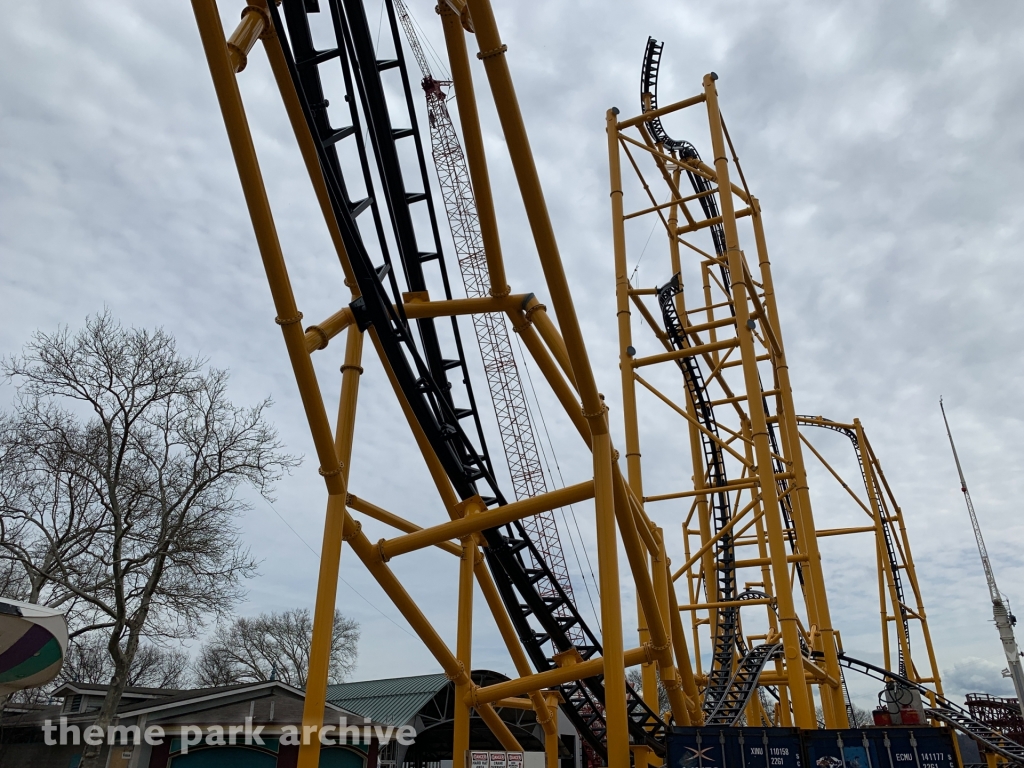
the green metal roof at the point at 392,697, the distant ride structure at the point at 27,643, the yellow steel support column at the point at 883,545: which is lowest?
the distant ride structure at the point at 27,643

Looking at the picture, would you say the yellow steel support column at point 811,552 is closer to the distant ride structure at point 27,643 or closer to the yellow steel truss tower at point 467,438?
the yellow steel truss tower at point 467,438

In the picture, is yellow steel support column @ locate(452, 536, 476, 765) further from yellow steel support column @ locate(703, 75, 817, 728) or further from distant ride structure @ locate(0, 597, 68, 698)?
yellow steel support column @ locate(703, 75, 817, 728)

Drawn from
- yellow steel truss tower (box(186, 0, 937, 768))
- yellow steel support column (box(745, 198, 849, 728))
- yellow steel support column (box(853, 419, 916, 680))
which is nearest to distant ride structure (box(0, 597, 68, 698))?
yellow steel truss tower (box(186, 0, 937, 768))

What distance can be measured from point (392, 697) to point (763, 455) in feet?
60.5

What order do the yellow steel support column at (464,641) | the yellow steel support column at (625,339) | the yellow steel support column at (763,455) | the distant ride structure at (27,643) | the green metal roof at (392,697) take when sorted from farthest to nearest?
the green metal roof at (392,697), the yellow steel support column at (625,339), the yellow steel support column at (763,455), the yellow steel support column at (464,641), the distant ride structure at (27,643)

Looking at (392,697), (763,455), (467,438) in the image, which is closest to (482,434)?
(467,438)

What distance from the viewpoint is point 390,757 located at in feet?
84.4

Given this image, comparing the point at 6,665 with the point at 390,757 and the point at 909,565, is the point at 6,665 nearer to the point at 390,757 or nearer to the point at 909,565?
the point at 390,757

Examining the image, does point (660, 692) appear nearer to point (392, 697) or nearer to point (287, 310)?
point (392, 697)

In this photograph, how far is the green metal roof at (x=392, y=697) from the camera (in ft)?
79.5

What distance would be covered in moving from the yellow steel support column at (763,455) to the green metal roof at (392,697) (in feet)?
47.4

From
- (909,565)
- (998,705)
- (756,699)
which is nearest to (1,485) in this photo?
(756,699)

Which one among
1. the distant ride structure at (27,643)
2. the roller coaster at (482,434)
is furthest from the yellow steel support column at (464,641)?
the distant ride structure at (27,643)

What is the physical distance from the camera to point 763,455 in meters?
13.5
